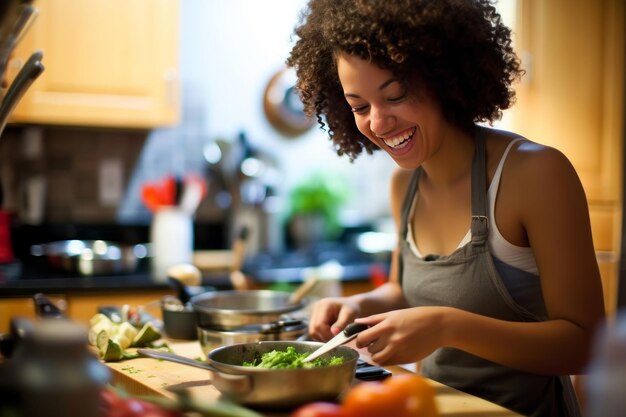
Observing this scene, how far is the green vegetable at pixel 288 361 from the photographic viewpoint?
115 cm

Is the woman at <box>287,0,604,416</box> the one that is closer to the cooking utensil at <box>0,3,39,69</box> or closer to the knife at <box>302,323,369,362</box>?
the knife at <box>302,323,369,362</box>

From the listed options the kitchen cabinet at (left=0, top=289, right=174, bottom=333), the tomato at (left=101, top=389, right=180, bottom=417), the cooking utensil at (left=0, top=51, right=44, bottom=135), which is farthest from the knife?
the kitchen cabinet at (left=0, top=289, right=174, bottom=333)

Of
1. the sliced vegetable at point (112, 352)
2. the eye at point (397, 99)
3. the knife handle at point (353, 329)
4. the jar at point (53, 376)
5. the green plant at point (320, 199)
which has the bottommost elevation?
the sliced vegetable at point (112, 352)

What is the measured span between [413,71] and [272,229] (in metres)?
2.23

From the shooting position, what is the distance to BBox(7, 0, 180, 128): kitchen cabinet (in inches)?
117

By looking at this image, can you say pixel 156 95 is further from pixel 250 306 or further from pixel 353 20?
pixel 353 20

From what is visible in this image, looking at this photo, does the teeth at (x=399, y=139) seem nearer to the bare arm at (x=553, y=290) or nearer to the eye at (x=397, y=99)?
the eye at (x=397, y=99)

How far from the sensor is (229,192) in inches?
138

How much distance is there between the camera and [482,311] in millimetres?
1479

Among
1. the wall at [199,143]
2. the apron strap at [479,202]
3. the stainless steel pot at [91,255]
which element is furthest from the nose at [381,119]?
the wall at [199,143]

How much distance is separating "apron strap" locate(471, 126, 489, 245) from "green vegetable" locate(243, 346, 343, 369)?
446 millimetres

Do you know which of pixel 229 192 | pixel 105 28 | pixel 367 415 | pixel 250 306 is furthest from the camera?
pixel 229 192

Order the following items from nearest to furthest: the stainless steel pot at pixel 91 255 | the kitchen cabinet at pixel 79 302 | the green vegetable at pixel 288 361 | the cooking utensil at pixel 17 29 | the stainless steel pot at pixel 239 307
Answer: the cooking utensil at pixel 17 29
the green vegetable at pixel 288 361
the stainless steel pot at pixel 239 307
the kitchen cabinet at pixel 79 302
the stainless steel pot at pixel 91 255

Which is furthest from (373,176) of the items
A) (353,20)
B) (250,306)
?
(353,20)
